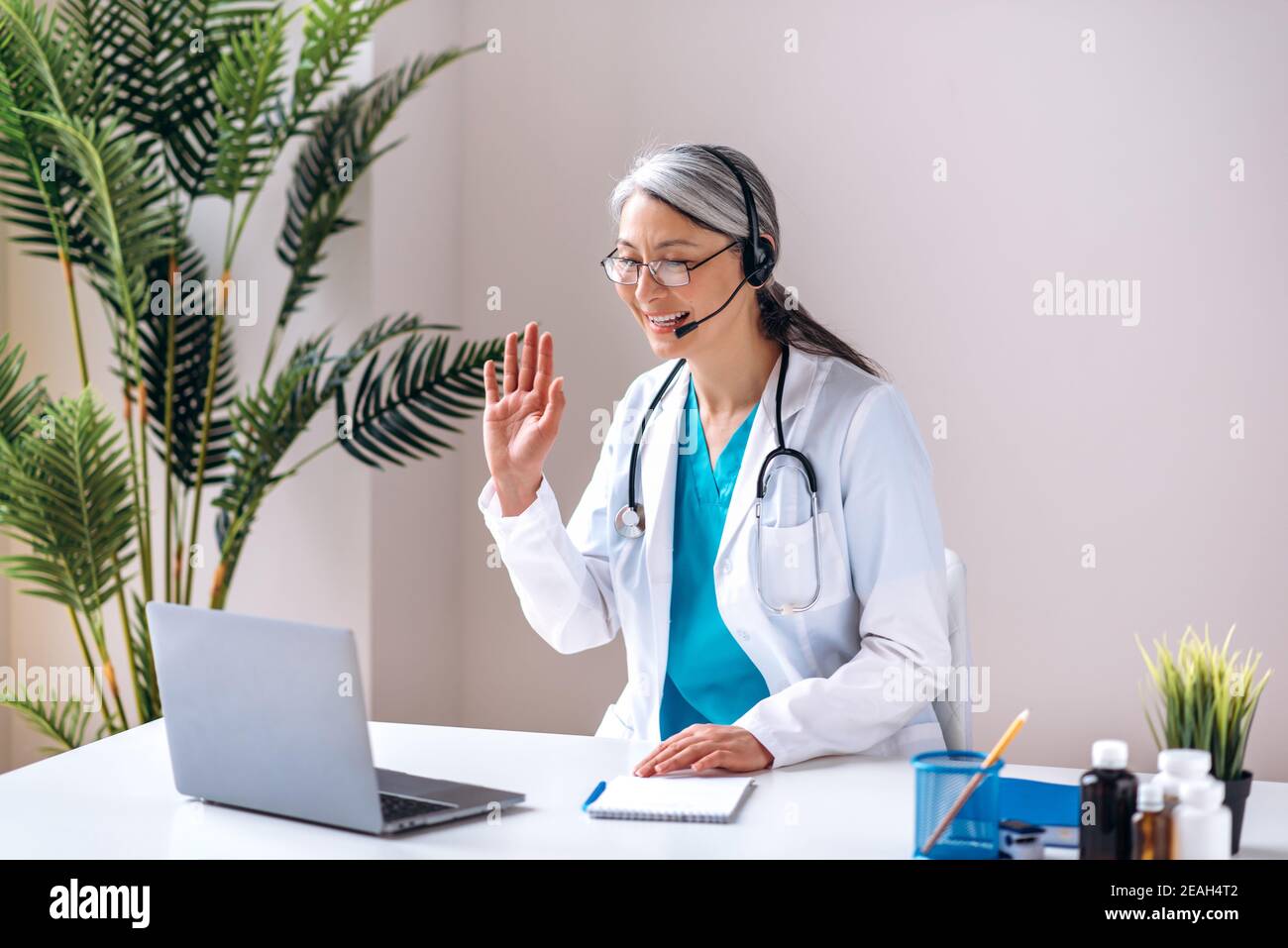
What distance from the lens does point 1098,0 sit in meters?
3.62

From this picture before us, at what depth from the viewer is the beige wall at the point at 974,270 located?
3613 millimetres

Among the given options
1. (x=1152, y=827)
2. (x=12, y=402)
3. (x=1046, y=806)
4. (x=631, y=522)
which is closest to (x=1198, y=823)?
(x=1152, y=827)

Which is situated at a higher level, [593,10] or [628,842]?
[593,10]

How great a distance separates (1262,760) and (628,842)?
2851mm

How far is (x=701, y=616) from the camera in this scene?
2242 millimetres

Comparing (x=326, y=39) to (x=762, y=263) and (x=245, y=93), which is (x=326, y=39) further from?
(x=762, y=263)

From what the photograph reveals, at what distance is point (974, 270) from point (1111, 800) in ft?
8.74

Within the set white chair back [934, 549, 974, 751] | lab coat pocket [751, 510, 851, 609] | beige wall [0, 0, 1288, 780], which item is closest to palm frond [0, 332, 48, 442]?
beige wall [0, 0, 1288, 780]

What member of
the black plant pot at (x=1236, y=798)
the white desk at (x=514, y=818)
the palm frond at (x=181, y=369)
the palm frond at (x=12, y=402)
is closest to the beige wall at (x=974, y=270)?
the palm frond at (x=181, y=369)

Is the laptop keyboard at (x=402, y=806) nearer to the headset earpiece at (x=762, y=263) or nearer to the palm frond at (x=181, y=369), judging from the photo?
the headset earpiece at (x=762, y=263)

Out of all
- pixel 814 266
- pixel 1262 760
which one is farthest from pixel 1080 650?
pixel 814 266

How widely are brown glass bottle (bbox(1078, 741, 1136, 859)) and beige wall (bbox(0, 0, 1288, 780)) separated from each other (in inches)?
97.1

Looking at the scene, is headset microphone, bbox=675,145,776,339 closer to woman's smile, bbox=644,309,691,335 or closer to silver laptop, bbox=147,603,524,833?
woman's smile, bbox=644,309,691,335
